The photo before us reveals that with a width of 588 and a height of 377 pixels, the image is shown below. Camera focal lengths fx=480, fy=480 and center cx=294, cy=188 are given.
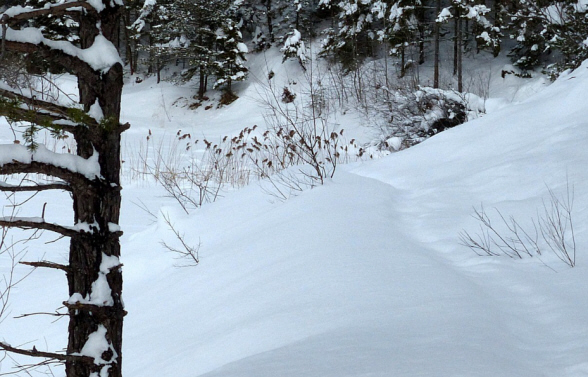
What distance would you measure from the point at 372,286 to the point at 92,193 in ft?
3.95

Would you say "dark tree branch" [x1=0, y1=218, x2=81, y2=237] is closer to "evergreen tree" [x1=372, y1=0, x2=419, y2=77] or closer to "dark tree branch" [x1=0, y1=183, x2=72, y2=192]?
"dark tree branch" [x1=0, y1=183, x2=72, y2=192]

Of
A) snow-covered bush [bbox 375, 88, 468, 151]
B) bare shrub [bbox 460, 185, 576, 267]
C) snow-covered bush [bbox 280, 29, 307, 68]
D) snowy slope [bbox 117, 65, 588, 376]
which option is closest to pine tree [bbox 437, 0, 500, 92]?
snow-covered bush [bbox 375, 88, 468, 151]

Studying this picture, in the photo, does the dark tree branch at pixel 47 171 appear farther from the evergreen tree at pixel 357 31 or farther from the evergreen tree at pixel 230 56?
the evergreen tree at pixel 230 56

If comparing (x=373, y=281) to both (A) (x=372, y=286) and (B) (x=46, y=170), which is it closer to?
(A) (x=372, y=286)

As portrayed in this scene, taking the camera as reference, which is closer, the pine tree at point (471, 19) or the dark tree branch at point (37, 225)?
the dark tree branch at point (37, 225)

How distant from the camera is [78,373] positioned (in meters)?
1.21

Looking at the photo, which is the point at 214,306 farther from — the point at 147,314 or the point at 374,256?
the point at 374,256

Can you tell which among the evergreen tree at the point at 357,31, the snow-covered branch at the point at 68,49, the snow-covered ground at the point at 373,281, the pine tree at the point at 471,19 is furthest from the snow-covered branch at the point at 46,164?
the evergreen tree at the point at 357,31

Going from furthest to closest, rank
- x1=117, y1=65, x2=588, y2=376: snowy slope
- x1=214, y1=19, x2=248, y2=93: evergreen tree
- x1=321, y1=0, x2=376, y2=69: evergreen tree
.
→ x1=214, y1=19, x2=248, y2=93: evergreen tree
x1=321, y1=0, x2=376, y2=69: evergreen tree
x1=117, y1=65, x2=588, y2=376: snowy slope

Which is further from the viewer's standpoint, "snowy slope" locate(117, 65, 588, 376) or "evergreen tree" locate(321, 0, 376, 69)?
"evergreen tree" locate(321, 0, 376, 69)

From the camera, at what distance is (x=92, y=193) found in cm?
120

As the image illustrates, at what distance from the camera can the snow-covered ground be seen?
146cm

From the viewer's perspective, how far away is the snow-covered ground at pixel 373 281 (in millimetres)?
1457

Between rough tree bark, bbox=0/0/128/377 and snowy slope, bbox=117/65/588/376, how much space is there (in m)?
0.38
